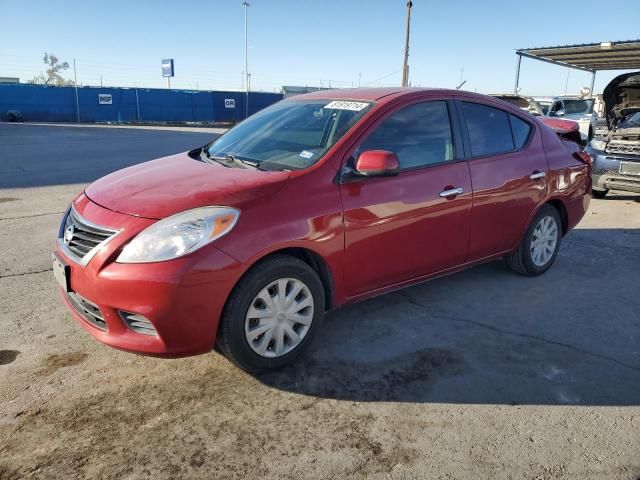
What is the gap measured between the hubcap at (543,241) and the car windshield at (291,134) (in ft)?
7.07

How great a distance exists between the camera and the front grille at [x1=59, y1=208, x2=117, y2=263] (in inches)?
111

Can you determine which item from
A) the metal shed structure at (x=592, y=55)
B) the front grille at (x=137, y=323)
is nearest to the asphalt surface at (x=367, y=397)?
the front grille at (x=137, y=323)

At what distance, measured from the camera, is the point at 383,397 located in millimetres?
2914

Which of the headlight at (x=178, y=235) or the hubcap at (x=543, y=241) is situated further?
the hubcap at (x=543, y=241)

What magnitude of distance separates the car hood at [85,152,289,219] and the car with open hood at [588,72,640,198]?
7079mm

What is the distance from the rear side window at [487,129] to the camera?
4137mm

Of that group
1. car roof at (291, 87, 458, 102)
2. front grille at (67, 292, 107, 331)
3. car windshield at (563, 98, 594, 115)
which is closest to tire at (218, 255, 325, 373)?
front grille at (67, 292, 107, 331)

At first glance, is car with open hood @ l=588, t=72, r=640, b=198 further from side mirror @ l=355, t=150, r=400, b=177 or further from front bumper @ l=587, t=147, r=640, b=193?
side mirror @ l=355, t=150, r=400, b=177

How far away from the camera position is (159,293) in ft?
8.64

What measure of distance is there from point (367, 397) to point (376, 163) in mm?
1371

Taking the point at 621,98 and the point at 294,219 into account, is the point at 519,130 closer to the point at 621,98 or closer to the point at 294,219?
the point at 294,219

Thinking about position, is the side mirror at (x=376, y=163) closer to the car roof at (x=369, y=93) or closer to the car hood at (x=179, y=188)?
the car hood at (x=179, y=188)

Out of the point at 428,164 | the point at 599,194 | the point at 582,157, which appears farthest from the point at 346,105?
the point at 599,194

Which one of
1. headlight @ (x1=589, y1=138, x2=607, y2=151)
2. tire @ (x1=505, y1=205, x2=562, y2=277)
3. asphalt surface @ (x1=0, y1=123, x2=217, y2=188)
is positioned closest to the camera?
tire @ (x1=505, y1=205, x2=562, y2=277)
